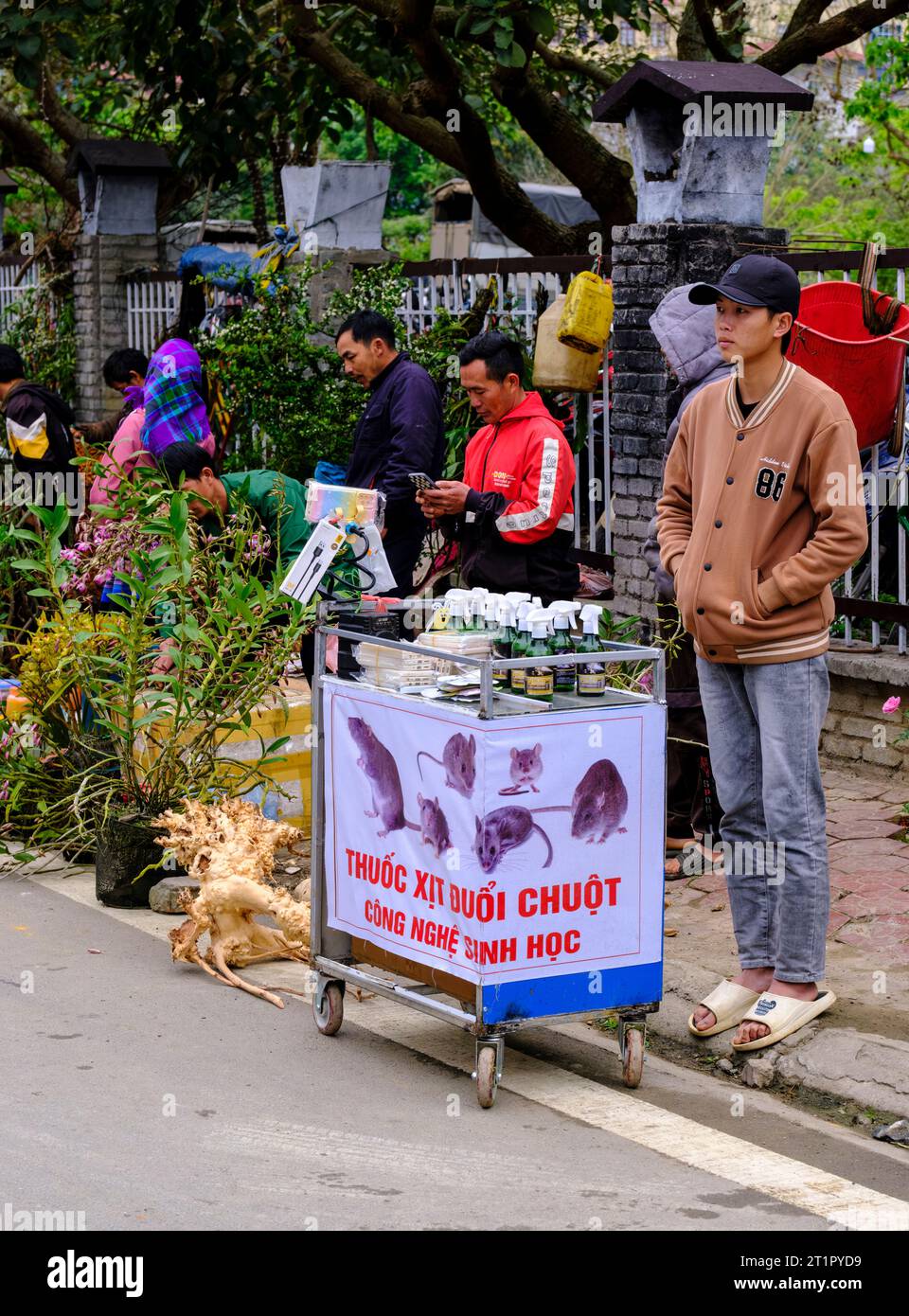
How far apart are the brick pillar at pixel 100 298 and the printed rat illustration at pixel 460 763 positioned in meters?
10.6

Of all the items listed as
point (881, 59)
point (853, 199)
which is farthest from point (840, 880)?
point (853, 199)

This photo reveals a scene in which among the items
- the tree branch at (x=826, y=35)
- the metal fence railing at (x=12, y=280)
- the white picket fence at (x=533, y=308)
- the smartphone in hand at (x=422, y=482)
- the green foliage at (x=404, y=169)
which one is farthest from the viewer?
the green foliage at (x=404, y=169)

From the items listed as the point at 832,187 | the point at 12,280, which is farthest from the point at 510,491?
the point at 832,187

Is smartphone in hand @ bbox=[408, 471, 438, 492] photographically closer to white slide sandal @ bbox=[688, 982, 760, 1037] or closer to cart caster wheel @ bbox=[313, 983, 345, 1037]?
cart caster wheel @ bbox=[313, 983, 345, 1037]

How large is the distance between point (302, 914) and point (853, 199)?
26787 millimetres

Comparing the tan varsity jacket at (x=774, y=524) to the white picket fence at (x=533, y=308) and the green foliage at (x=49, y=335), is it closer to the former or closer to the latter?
the white picket fence at (x=533, y=308)

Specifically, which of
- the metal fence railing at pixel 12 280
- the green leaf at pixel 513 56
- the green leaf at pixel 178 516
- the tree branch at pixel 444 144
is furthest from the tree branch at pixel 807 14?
the green leaf at pixel 178 516

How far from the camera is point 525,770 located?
4.33 meters

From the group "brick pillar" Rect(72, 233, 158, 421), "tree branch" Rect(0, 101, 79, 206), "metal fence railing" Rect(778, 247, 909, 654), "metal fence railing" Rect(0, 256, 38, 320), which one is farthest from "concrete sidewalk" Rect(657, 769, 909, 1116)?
"metal fence railing" Rect(0, 256, 38, 320)

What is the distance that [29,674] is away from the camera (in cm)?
667

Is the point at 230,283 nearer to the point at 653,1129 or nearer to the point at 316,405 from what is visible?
the point at 316,405

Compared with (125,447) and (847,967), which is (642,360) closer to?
(125,447)

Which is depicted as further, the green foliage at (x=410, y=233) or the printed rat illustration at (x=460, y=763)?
the green foliage at (x=410, y=233)

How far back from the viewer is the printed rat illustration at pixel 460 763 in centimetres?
430
